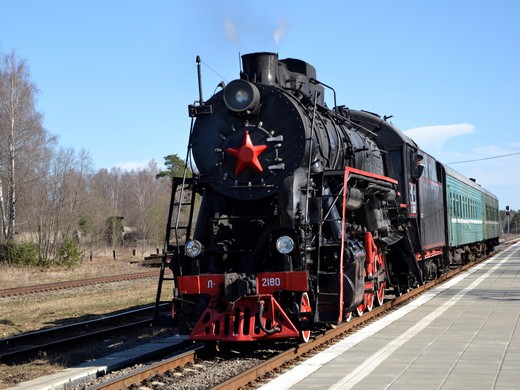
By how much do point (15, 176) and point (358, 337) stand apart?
92.2 feet

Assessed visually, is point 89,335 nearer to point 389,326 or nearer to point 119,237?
point 389,326

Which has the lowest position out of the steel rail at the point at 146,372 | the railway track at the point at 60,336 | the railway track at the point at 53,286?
the railway track at the point at 60,336

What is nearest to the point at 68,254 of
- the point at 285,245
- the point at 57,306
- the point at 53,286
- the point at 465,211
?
the point at 53,286

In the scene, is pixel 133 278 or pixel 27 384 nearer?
pixel 27 384

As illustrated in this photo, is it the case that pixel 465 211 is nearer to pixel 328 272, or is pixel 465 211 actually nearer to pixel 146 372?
pixel 328 272

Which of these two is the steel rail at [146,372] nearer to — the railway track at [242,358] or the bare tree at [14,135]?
the railway track at [242,358]

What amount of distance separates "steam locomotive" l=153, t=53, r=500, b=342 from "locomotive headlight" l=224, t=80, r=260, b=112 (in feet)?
0.05

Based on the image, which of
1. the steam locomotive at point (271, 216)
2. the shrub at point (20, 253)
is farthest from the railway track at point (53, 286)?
the steam locomotive at point (271, 216)

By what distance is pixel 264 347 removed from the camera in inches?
373

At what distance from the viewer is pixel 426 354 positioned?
8.18 metres

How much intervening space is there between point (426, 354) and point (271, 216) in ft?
8.92

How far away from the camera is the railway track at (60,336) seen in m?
10.0

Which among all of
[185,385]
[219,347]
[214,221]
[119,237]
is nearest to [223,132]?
[214,221]

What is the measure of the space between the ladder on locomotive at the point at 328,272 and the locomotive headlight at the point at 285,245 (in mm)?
377
